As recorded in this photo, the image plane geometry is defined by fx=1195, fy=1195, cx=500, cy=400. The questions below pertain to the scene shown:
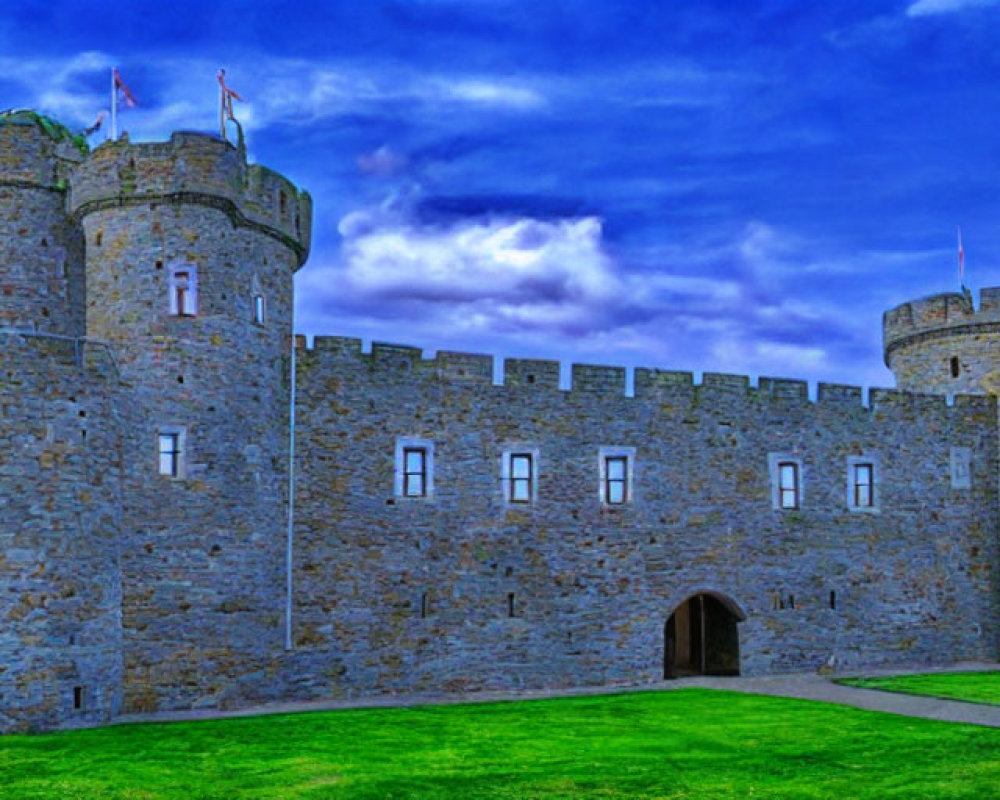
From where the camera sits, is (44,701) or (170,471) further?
(170,471)

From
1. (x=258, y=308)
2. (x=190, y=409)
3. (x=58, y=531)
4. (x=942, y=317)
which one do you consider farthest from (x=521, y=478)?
(x=942, y=317)

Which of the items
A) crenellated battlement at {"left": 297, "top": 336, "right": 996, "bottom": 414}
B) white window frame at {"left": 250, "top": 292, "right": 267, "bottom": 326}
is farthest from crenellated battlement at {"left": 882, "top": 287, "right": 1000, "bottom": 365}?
white window frame at {"left": 250, "top": 292, "right": 267, "bottom": 326}

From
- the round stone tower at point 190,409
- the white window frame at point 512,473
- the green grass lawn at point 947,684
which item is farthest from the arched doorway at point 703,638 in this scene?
the round stone tower at point 190,409

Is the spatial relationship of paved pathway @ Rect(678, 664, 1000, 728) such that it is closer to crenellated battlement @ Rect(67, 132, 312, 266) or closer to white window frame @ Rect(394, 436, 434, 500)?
white window frame @ Rect(394, 436, 434, 500)

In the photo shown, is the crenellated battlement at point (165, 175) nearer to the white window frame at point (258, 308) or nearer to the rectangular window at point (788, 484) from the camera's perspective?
the white window frame at point (258, 308)

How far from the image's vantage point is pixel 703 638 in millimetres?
30641

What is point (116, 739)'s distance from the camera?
18609mm

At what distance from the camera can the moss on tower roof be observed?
24750 mm

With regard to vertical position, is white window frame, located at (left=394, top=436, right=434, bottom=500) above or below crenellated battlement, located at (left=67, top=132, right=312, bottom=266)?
below

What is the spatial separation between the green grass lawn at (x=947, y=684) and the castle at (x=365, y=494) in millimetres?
2174

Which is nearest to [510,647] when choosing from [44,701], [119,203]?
[44,701]

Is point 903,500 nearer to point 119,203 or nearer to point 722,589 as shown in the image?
point 722,589

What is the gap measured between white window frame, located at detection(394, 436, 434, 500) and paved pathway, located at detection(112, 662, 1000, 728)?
4336 mm

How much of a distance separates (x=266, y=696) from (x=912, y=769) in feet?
40.9
